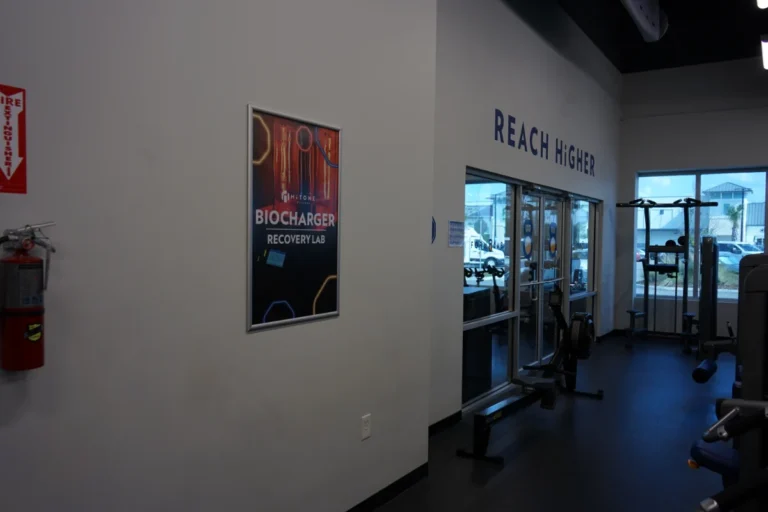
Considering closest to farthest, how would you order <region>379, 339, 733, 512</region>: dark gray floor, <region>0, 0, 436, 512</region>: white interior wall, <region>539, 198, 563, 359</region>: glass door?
<region>0, 0, 436, 512</region>: white interior wall, <region>379, 339, 733, 512</region>: dark gray floor, <region>539, 198, 563, 359</region>: glass door

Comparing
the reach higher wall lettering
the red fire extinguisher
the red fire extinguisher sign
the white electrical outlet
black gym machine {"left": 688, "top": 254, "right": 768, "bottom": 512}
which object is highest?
the reach higher wall lettering

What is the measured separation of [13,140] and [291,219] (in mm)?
1088

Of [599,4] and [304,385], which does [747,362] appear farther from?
[599,4]

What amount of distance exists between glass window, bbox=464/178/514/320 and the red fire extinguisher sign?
11.2 ft

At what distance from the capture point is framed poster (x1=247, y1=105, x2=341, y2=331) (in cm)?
228

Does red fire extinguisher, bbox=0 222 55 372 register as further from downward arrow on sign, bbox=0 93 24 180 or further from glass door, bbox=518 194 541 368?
glass door, bbox=518 194 541 368

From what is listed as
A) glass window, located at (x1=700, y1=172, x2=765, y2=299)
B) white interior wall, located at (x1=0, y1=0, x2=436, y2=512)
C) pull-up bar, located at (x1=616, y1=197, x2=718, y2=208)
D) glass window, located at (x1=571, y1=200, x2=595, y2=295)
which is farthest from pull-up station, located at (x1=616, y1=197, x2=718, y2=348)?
white interior wall, located at (x1=0, y1=0, x2=436, y2=512)

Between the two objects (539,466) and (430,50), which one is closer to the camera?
(430,50)

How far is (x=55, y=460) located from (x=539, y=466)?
2.87 m

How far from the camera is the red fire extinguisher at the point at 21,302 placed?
1529mm

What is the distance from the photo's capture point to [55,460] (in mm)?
1694

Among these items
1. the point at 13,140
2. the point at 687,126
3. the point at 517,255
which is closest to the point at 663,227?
the point at 687,126

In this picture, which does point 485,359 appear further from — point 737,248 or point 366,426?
point 737,248

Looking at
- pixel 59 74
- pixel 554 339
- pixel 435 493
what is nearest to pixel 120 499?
pixel 59 74
